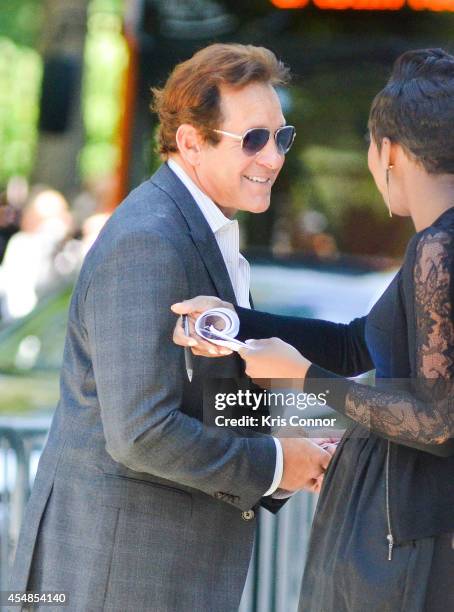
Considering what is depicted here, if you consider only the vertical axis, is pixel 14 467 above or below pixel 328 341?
below

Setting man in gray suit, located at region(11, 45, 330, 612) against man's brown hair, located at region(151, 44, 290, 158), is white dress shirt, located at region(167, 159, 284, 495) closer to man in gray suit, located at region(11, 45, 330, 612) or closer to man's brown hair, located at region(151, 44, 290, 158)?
man in gray suit, located at region(11, 45, 330, 612)

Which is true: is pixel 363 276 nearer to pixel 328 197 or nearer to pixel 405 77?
pixel 328 197

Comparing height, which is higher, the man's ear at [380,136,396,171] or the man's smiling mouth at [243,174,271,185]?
the man's smiling mouth at [243,174,271,185]

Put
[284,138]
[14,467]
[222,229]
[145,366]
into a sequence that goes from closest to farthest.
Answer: [145,366], [222,229], [284,138], [14,467]

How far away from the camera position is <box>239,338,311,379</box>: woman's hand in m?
2.62

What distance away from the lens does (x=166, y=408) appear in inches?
110

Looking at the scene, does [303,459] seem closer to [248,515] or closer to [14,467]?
[248,515]

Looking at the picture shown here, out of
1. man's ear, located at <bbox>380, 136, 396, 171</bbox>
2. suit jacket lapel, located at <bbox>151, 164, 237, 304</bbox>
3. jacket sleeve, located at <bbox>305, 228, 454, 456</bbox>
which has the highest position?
man's ear, located at <bbox>380, 136, 396, 171</bbox>

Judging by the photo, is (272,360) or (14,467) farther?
(14,467)

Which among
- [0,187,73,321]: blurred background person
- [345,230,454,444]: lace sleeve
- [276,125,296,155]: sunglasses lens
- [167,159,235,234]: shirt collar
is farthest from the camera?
[0,187,73,321]: blurred background person

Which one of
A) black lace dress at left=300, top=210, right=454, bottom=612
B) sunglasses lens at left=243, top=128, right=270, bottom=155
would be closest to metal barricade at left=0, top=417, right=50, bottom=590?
sunglasses lens at left=243, top=128, right=270, bottom=155

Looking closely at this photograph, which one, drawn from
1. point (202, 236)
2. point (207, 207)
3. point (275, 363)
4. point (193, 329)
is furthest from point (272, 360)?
point (207, 207)

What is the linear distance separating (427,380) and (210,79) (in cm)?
99

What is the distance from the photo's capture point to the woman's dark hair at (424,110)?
2604 mm
